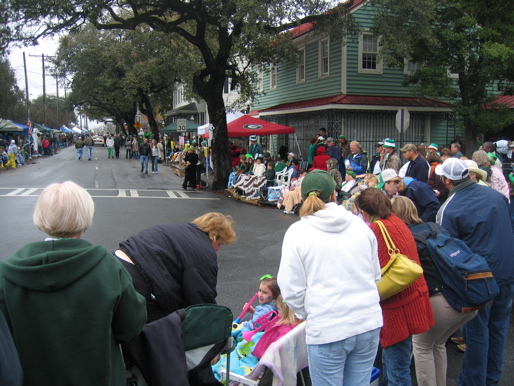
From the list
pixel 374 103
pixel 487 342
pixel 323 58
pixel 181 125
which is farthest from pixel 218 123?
pixel 487 342

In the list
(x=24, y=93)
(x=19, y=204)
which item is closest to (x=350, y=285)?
(x=19, y=204)

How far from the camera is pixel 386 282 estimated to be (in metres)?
3.36

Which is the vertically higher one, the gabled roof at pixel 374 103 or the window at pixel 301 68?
the window at pixel 301 68

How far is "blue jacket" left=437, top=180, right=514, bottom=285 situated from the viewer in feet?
13.2

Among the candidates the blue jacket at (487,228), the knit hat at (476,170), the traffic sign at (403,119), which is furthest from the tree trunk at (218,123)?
the blue jacket at (487,228)

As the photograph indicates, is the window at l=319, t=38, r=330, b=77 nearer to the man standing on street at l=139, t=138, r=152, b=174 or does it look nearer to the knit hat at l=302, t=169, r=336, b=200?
the man standing on street at l=139, t=138, r=152, b=174

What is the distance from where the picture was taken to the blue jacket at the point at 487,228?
404cm

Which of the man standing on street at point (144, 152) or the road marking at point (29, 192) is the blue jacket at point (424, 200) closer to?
the road marking at point (29, 192)

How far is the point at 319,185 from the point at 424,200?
142 inches

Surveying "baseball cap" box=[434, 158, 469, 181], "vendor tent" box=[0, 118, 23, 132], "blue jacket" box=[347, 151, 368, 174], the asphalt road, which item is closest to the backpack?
"baseball cap" box=[434, 158, 469, 181]

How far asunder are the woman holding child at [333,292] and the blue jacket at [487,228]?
1525 millimetres

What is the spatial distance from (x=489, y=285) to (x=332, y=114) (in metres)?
17.3

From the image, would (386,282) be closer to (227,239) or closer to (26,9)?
(227,239)

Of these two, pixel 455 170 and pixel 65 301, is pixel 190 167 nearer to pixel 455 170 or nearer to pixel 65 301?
pixel 455 170
